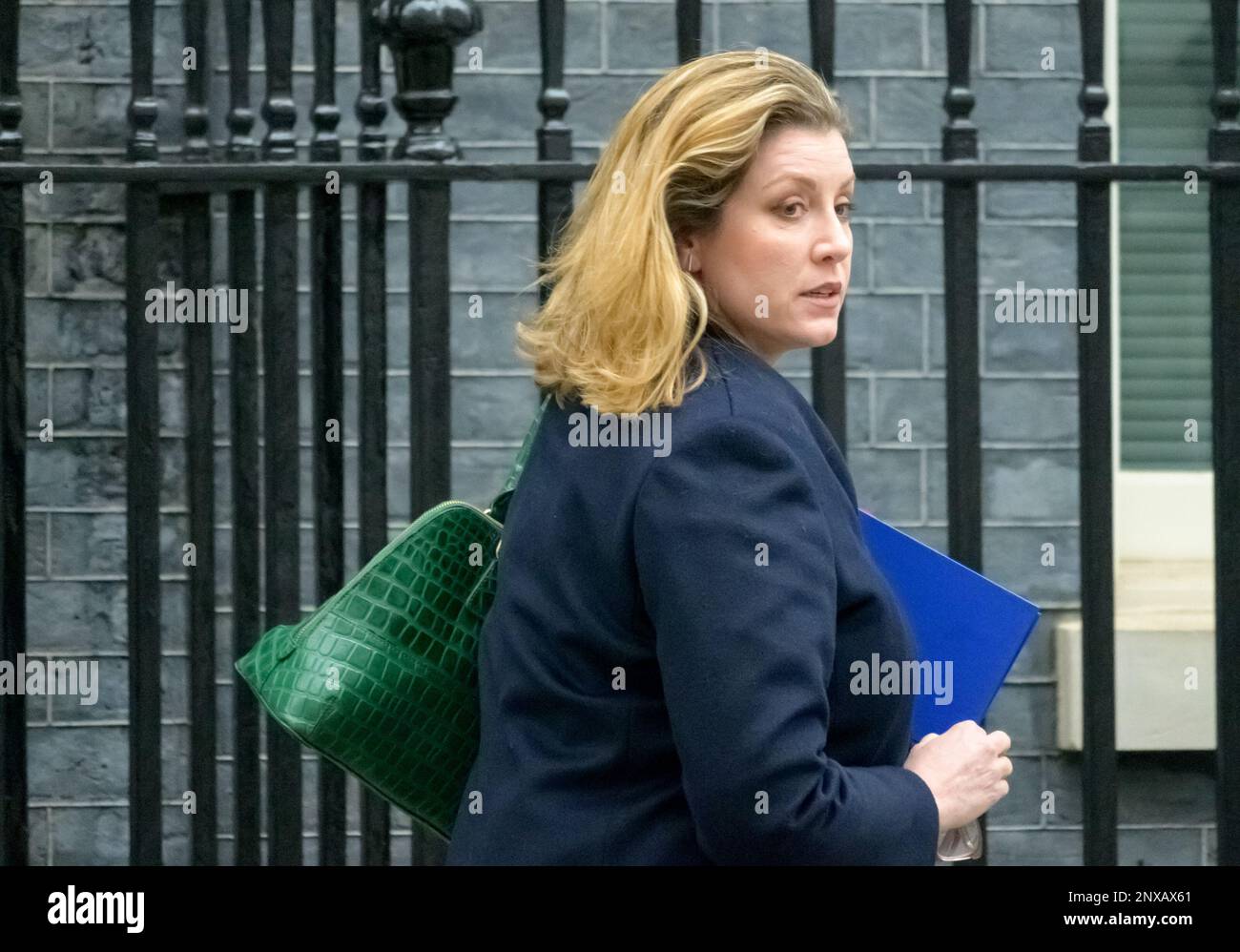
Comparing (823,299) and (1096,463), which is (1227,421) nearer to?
(1096,463)

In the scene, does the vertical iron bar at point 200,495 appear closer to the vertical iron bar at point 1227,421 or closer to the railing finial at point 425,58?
the railing finial at point 425,58

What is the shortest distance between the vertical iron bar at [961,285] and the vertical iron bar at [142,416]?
1.19 metres

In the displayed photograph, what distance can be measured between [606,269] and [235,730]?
125 centimetres

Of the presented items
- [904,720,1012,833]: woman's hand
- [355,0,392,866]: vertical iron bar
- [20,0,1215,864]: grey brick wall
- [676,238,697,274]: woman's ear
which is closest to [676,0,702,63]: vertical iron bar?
[355,0,392,866]: vertical iron bar

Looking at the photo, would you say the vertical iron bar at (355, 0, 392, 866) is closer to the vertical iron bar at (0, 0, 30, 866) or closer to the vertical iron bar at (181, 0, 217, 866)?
the vertical iron bar at (181, 0, 217, 866)

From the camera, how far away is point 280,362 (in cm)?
265

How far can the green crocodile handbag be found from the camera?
6.70 feet

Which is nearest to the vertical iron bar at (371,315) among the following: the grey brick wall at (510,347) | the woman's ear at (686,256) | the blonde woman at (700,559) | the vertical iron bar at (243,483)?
the vertical iron bar at (243,483)

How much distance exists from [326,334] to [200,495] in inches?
15.0

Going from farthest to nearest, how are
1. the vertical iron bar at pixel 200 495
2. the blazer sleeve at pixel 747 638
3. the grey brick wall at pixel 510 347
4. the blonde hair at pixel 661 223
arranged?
the grey brick wall at pixel 510 347, the vertical iron bar at pixel 200 495, the blonde hair at pixel 661 223, the blazer sleeve at pixel 747 638

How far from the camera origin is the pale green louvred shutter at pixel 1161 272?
4617 mm

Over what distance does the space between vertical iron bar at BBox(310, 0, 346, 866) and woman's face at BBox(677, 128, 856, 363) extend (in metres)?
0.80

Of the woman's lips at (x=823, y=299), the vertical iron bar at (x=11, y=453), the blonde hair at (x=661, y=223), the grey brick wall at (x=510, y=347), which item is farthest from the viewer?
the grey brick wall at (x=510, y=347)

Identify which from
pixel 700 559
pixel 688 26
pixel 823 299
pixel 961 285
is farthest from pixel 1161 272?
pixel 700 559
